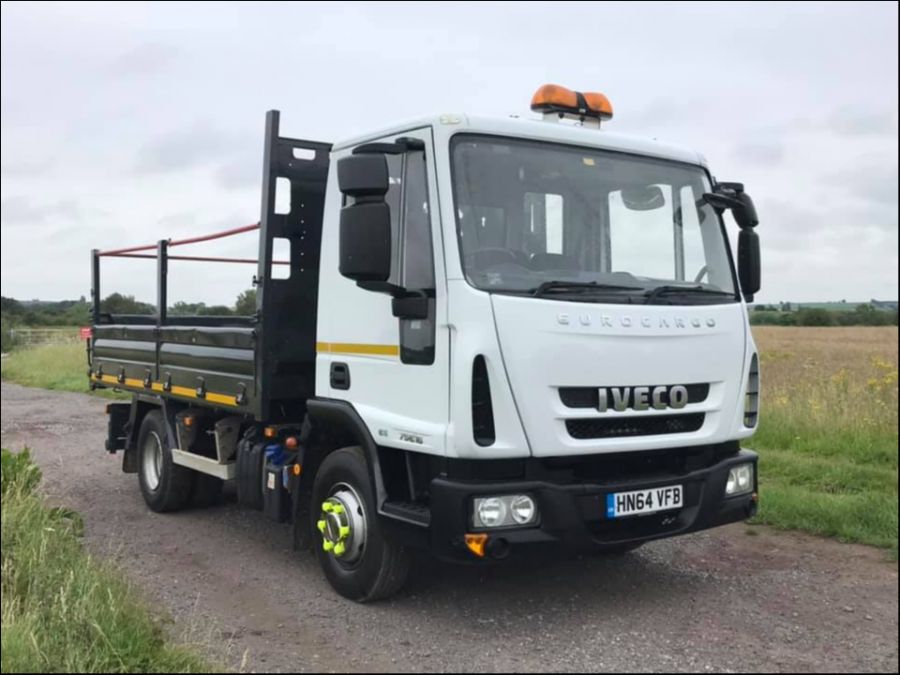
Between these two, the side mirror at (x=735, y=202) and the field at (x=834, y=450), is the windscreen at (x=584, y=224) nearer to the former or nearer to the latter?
the side mirror at (x=735, y=202)

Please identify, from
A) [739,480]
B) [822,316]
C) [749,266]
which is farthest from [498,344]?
[822,316]

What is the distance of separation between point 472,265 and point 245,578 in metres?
2.64

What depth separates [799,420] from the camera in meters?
8.85

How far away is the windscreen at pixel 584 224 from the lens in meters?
4.54

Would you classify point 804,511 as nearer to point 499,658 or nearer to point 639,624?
point 639,624

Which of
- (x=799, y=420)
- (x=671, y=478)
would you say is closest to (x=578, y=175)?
(x=671, y=478)

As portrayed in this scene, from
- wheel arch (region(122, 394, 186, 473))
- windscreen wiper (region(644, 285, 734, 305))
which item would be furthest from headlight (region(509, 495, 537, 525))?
wheel arch (region(122, 394, 186, 473))

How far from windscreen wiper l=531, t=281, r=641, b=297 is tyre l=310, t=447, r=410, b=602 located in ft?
4.59

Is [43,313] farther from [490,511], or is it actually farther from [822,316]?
[822,316]

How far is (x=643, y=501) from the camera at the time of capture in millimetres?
4570

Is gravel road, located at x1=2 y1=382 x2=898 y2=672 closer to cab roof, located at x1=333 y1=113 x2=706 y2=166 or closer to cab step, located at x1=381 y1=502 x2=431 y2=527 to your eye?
cab step, located at x1=381 y1=502 x2=431 y2=527

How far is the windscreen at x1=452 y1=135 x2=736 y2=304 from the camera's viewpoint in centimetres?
454

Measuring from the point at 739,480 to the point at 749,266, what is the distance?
1.29 metres

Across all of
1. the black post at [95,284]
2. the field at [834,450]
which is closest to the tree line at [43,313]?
the black post at [95,284]
